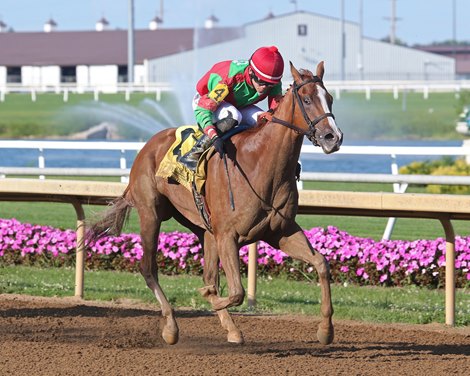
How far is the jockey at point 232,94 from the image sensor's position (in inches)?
230

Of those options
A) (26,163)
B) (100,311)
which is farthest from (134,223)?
(26,163)

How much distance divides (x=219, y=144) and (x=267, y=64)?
1.67ft

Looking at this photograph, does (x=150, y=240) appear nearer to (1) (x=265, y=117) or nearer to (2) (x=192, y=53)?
(1) (x=265, y=117)

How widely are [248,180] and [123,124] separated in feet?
92.8

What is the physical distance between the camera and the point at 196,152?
6.08 meters

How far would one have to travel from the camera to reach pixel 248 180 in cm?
576

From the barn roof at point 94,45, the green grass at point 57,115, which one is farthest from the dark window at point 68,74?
the green grass at point 57,115

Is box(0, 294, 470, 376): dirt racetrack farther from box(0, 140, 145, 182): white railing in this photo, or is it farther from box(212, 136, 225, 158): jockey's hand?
box(0, 140, 145, 182): white railing

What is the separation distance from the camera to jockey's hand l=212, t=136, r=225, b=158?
585 centimetres

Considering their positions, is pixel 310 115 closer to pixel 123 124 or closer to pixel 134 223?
pixel 134 223

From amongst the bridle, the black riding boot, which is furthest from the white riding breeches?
the bridle

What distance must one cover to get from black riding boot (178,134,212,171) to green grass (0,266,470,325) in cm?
178

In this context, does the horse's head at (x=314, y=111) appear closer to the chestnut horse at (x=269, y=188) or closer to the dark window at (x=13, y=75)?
the chestnut horse at (x=269, y=188)

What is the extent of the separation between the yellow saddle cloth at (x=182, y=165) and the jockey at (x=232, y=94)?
61 millimetres
